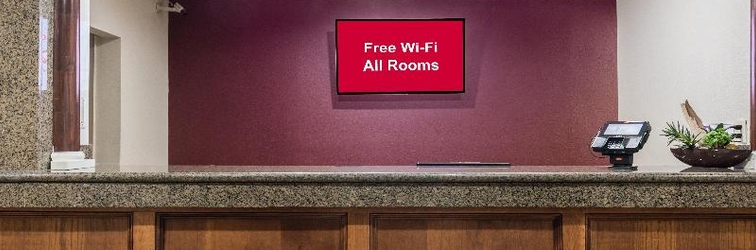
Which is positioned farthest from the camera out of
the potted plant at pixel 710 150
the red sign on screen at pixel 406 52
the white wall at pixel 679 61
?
the red sign on screen at pixel 406 52

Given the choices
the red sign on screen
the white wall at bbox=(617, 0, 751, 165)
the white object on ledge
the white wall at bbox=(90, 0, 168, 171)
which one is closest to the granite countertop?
the white object on ledge

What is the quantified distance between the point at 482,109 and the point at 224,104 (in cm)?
220

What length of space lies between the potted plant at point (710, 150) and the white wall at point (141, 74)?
11.4 ft

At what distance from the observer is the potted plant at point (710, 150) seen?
1.87 meters

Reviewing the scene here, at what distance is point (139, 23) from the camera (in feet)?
15.3

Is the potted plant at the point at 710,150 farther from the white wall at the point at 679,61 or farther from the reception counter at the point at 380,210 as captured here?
the white wall at the point at 679,61

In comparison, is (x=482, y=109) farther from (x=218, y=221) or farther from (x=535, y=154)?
(x=218, y=221)

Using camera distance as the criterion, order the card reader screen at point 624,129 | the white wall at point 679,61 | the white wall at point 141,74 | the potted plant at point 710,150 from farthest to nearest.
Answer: the white wall at point 141,74 < the white wall at point 679,61 < the card reader screen at point 624,129 < the potted plant at point 710,150

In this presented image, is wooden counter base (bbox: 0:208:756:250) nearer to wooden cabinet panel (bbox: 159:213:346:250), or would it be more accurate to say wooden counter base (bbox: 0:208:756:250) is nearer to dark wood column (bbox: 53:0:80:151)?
wooden cabinet panel (bbox: 159:213:346:250)

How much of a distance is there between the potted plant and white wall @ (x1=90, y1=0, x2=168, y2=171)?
3.47m

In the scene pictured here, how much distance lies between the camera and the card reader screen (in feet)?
6.53

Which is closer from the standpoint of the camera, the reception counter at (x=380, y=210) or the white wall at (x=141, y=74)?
the reception counter at (x=380, y=210)

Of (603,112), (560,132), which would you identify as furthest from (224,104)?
(603,112)

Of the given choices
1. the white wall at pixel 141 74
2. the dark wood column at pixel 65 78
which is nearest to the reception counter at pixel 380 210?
the dark wood column at pixel 65 78
